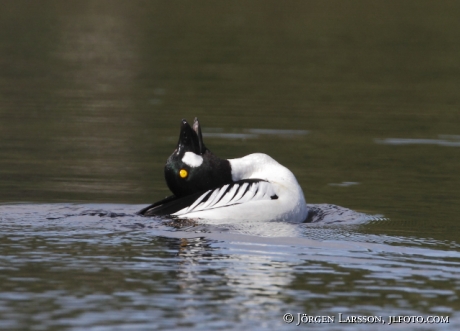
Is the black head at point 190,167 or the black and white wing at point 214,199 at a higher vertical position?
the black head at point 190,167

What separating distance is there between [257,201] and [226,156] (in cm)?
399

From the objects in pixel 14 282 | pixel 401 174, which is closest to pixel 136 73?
pixel 401 174

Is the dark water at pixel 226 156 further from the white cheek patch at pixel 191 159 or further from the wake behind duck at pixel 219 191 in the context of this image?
the white cheek patch at pixel 191 159

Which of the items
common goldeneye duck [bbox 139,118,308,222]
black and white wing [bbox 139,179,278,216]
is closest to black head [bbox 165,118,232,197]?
common goldeneye duck [bbox 139,118,308,222]

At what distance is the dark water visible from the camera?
6.38m

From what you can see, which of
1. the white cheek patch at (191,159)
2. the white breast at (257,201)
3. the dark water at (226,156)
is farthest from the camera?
the white cheek patch at (191,159)

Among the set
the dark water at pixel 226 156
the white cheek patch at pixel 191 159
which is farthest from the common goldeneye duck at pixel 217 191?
the dark water at pixel 226 156

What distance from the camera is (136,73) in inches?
853

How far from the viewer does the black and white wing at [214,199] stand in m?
9.06

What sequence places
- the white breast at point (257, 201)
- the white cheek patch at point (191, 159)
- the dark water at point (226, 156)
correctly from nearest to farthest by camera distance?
the dark water at point (226, 156)
the white breast at point (257, 201)
the white cheek patch at point (191, 159)

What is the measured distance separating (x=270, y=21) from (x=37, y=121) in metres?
17.6

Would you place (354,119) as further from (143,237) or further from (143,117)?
(143,237)

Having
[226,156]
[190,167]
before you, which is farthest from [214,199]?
[226,156]

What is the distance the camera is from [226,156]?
13133 millimetres
